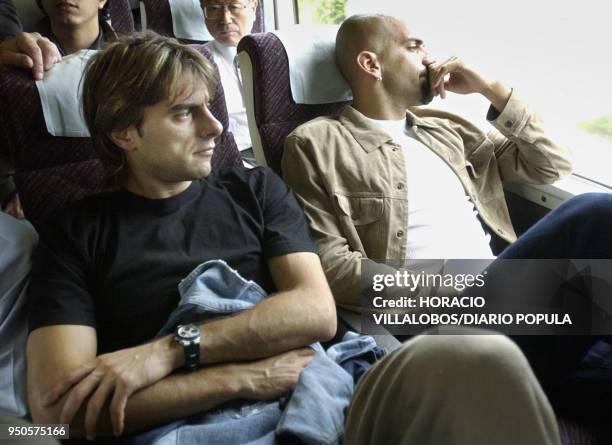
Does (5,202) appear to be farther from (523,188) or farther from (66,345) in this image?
(523,188)

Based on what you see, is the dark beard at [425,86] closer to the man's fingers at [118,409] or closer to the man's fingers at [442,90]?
the man's fingers at [442,90]

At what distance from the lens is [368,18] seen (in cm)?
192

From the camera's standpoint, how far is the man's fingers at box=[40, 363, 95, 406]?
1076mm

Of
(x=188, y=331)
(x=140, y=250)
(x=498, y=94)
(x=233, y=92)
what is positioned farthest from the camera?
(x=233, y=92)

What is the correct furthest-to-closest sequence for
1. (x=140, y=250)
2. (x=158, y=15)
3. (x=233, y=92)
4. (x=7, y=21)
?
1. (x=158, y=15)
2. (x=233, y=92)
3. (x=7, y=21)
4. (x=140, y=250)

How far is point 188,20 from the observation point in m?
2.87

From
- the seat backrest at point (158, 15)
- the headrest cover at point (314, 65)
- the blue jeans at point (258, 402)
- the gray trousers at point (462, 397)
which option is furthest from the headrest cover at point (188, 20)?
the gray trousers at point (462, 397)

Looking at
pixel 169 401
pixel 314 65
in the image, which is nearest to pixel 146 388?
pixel 169 401

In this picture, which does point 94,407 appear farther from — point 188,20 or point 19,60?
point 188,20

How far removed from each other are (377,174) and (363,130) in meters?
0.16

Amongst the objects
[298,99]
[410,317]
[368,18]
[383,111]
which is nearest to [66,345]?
[410,317]

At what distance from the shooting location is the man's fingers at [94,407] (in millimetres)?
1058

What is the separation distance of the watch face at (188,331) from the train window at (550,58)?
1.28 meters

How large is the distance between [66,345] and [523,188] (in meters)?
1.45
